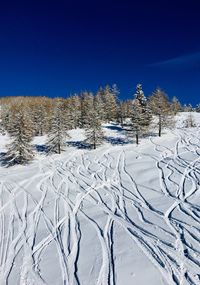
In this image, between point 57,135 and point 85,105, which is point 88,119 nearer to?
point 57,135

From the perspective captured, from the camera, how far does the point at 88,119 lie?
59.2 m

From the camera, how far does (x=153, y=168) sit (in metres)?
37.4

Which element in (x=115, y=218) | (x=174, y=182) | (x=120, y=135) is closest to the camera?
(x=115, y=218)

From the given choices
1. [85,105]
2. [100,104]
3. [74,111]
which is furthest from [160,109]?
[74,111]

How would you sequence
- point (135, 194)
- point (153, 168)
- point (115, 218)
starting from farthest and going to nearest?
point (153, 168), point (135, 194), point (115, 218)

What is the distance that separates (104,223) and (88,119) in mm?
39302

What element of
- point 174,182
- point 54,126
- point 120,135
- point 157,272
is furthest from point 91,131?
point 157,272

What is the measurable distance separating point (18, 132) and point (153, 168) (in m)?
23.7

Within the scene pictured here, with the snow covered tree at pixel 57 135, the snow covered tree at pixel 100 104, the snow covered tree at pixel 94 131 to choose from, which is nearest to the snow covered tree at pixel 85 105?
the snow covered tree at pixel 100 104

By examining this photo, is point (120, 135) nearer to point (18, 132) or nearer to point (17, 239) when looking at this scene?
point (18, 132)

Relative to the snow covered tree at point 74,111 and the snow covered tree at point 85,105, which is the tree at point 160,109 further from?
the snow covered tree at point 74,111

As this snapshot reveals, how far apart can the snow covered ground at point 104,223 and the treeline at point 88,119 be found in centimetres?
901

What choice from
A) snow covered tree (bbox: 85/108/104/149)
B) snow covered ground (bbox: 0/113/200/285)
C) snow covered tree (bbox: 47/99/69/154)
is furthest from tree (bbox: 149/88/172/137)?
snow covered ground (bbox: 0/113/200/285)

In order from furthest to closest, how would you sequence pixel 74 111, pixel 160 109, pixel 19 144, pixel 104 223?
pixel 74 111 → pixel 160 109 → pixel 19 144 → pixel 104 223
